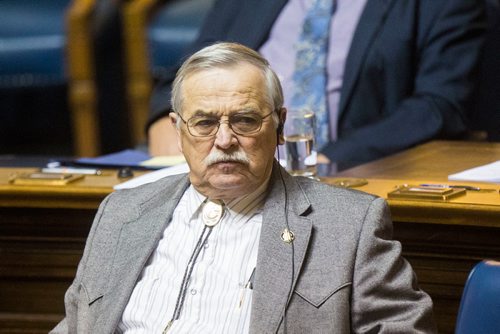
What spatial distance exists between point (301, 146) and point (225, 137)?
79 cm

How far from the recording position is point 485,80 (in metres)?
4.60

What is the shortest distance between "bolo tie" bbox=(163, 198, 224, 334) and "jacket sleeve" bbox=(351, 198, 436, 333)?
37 cm

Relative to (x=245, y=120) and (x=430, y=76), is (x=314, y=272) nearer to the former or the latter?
(x=245, y=120)

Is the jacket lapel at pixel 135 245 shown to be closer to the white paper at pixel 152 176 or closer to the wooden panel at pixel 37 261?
the white paper at pixel 152 176

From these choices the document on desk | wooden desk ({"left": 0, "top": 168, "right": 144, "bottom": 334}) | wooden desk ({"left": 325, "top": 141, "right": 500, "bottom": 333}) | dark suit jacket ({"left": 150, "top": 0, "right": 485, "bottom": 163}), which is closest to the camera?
wooden desk ({"left": 325, "top": 141, "right": 500, "bottom": 333})

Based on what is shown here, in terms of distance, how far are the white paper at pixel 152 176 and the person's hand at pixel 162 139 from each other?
701 millimetres

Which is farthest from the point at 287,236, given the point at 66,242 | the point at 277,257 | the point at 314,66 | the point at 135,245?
the point at 314,66

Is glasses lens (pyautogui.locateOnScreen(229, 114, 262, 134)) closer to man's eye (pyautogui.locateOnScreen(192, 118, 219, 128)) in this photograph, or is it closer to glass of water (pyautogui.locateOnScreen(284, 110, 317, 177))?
man's eye (pyautogui.locateOnScreen(192, 118, 219, 128))

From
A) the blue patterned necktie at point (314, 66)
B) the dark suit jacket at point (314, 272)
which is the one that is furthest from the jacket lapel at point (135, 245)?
the blue patterned necktie at point (314, 66)

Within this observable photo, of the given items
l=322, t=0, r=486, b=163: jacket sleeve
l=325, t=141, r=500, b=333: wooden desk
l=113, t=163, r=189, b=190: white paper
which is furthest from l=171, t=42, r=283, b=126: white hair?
l=322, t=0, r=486, b=163: jacket sleeve

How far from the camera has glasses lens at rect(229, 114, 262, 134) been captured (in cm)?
260

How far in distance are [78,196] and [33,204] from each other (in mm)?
150

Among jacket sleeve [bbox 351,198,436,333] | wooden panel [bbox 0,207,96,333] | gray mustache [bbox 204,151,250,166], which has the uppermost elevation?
gray mustache [bbox 204,151,250,166]

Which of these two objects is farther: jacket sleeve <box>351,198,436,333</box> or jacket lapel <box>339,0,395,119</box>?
jacket lapel <box>339,0,395,119</box>
